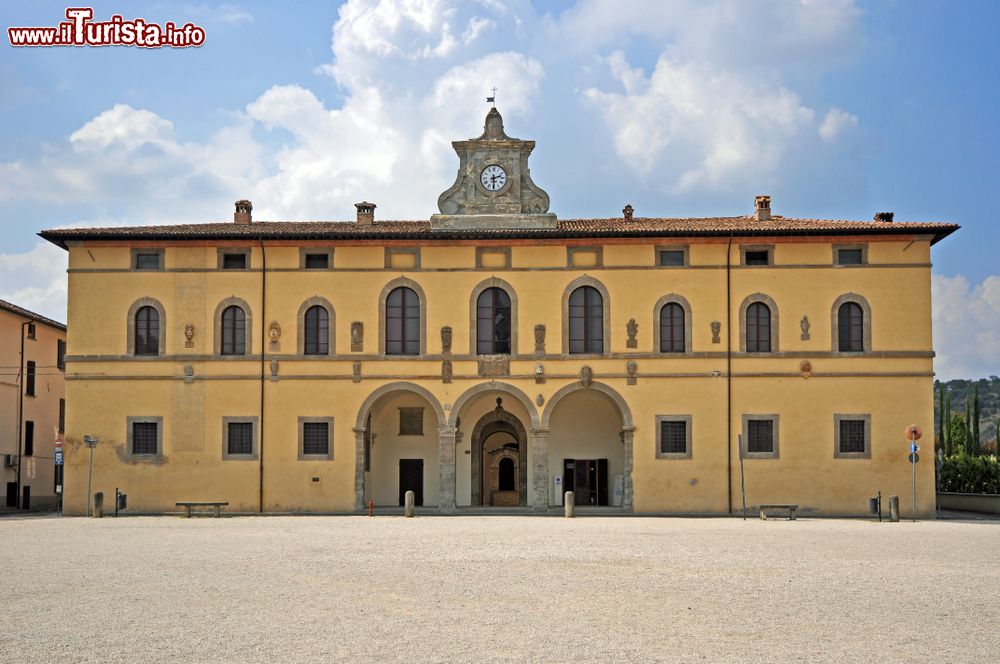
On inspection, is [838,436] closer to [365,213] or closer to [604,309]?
[604,309]

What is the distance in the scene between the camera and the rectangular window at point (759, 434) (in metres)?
36.8

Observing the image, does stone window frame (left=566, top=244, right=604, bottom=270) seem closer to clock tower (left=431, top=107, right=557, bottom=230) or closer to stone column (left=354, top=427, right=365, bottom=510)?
clock tower (left=431, top=107, right=557, bottom=230)

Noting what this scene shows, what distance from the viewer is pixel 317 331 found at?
125 ft

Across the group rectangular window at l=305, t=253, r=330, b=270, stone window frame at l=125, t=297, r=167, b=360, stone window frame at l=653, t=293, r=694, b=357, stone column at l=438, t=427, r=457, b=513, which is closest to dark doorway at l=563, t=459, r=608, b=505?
stone column at l=438, t=427, r=457, b=513

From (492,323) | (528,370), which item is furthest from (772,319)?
(492,323)

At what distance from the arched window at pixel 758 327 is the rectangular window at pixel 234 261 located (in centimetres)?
1679

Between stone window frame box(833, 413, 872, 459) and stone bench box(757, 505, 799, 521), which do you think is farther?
stone window frame box(833, 413, 872, 459)

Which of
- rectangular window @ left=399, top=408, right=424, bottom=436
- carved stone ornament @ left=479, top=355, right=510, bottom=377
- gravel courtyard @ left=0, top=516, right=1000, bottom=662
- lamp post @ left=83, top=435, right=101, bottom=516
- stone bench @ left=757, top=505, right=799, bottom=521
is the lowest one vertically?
stone bench @ left=757, top=505, right=799, bottom=521

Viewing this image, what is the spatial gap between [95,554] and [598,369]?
63.2 feet

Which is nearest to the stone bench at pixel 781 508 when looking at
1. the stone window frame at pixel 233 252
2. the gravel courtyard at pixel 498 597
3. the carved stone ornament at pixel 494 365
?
the gravel courtyard at pixel 498 597

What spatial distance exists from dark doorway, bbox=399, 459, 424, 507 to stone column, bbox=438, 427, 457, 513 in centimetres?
258

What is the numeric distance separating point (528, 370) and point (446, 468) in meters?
4.20

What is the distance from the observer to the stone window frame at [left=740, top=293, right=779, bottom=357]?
121ft

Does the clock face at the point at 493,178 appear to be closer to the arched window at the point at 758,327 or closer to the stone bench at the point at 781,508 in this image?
the arched window at the point at 758,327
